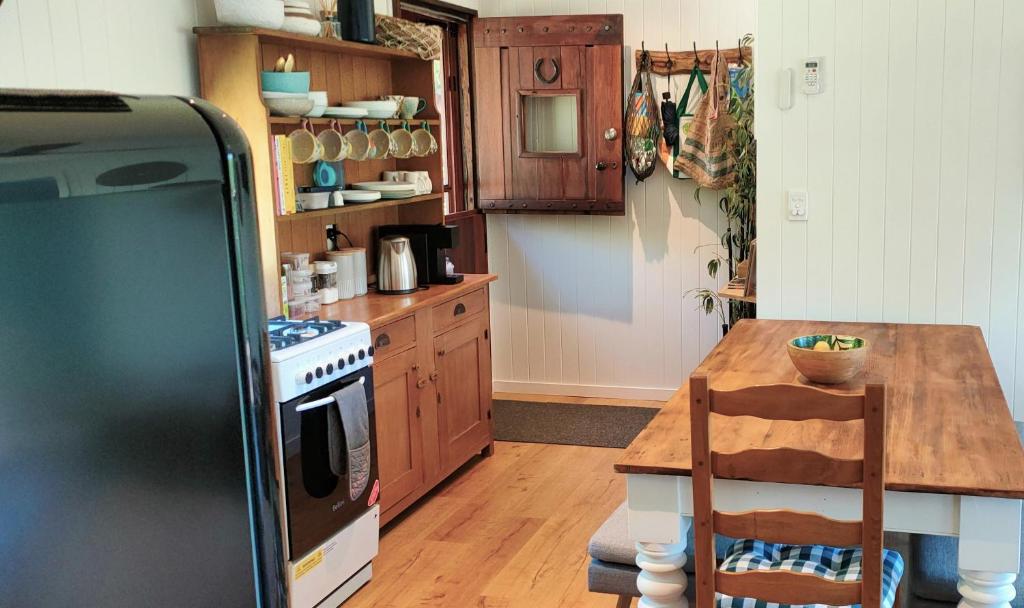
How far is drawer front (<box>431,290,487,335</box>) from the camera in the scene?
434 cm

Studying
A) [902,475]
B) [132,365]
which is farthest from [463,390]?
[132,365]

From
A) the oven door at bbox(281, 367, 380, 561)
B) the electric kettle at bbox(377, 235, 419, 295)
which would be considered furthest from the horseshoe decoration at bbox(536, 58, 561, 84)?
the oven door at bbox(281, 367, 380, 561)

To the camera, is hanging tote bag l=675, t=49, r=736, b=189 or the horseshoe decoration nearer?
hanging tote bag l=675, t=49, r=736, b=189

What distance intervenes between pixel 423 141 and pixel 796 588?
9.97ft

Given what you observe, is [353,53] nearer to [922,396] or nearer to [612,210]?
[612,210]

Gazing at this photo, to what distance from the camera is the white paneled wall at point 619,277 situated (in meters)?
5.55

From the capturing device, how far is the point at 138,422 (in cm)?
50

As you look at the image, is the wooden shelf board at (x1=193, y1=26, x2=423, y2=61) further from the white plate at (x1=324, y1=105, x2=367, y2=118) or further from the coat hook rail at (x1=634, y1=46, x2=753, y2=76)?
the coat hook rail at (x1=634, y1=46, x2=753, y2=76)

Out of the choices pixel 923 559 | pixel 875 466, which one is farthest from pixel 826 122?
pixel 875 466

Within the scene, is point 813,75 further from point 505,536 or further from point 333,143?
point 505,536

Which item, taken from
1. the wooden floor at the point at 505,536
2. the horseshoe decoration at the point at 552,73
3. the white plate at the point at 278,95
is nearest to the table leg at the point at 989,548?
the wooden floor at the point at 505,536

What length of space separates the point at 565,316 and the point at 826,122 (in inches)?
98.8

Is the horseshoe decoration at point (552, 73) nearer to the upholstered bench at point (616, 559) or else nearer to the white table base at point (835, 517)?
the upholstered bench at point (616, 559)

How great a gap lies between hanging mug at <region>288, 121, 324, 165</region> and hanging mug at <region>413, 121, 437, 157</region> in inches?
29.7
